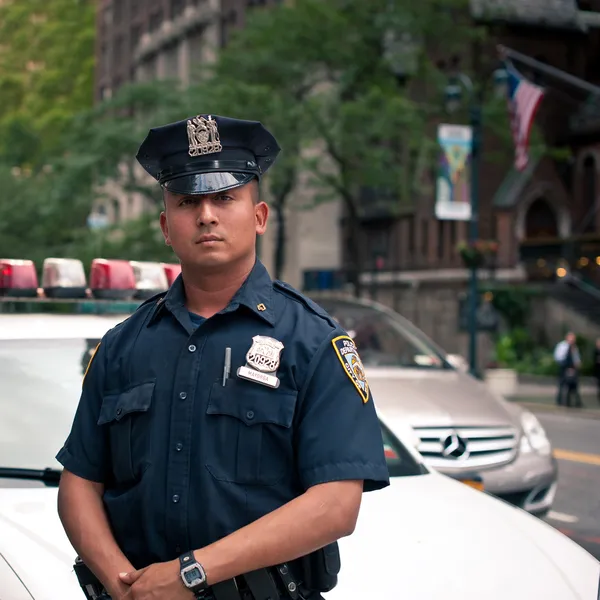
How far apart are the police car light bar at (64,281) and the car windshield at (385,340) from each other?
441cm

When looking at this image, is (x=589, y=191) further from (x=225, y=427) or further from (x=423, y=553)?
(x=225, y=427)

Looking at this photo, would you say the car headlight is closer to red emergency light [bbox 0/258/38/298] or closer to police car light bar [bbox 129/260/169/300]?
police car light bar [bbox 129/260/169/300]

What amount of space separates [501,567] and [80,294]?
238 cm

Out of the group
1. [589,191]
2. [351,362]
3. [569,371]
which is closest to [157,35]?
[589,191]

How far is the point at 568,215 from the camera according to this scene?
124ft

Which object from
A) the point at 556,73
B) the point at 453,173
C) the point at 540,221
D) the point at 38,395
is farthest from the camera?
the point at 540,221

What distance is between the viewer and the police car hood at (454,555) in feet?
11.2

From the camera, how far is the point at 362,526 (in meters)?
3.81

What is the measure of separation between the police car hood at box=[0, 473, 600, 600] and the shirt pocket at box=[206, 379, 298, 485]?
964mm

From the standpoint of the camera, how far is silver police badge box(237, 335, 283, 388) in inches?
98.5

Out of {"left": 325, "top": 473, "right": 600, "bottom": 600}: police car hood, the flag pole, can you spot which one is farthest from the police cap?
the flag pole

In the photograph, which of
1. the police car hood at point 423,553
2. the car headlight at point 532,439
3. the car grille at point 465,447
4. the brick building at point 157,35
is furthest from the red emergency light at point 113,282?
the brick building at point 157,35

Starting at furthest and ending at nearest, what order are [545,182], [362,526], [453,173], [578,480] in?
[545,182] < [453,173] < [578,480] < [362,526]

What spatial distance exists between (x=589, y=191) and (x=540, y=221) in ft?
6.26
